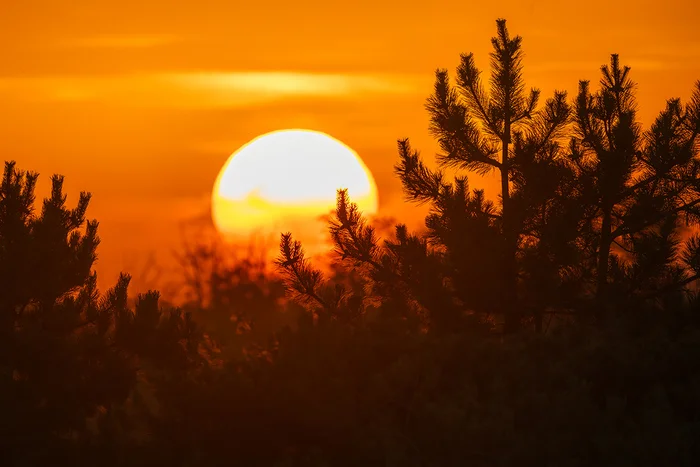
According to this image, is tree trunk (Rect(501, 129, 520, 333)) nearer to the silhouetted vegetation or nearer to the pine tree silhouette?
the silhouetted vegetation

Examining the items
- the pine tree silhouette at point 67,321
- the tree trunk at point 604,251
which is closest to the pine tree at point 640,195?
the tree trunk at point 604,251

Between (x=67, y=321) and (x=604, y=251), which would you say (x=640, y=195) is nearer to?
(x=604, y=251)

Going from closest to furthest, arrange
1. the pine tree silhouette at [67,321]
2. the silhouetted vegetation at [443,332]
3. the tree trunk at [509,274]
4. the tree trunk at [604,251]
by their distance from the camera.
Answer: the silhouetted vegetation at [443,332] → the tree trunk at [509,274] → the tree trunk at [604,251] → the pine tree silhouette at [67,321]

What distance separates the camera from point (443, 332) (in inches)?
556

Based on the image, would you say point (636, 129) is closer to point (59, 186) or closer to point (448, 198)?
point (448, 198)

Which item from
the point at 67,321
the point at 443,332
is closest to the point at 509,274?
the point at 443,332

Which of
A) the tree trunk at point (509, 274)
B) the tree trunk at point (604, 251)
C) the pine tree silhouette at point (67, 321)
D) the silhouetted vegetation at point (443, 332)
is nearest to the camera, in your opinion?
the silhouetted vegetation at point (443, 332)

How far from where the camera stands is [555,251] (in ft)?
48.6

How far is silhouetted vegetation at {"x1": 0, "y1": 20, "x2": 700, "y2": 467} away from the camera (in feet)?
37.6

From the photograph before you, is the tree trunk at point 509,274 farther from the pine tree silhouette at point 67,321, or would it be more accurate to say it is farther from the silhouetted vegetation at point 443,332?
the pine tree silhouette at point 67,321

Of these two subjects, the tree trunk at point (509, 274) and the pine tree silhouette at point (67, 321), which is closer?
the tree trunk at point (509, 274)

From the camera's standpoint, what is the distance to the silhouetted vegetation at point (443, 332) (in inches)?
451

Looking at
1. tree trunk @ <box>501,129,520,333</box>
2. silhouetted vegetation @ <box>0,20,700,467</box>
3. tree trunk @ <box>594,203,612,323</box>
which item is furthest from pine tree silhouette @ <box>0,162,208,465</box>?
tree trunk @ <box>594,203,612,323</box>

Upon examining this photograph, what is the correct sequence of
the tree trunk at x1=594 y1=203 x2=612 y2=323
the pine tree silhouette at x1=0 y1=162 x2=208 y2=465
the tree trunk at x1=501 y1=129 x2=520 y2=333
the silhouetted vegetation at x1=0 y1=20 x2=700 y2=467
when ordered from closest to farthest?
the silhouetted vegetation at x1=0 y1=20 x2=700 y2=467, the tree trunk at x1=501 y1=129 x2=520 y2=333, the tree trunk at x1=594 y1=203 x2=612 y2=323, the pine tree silhouette at x1=0 y1=162 x2=208 y2=465
